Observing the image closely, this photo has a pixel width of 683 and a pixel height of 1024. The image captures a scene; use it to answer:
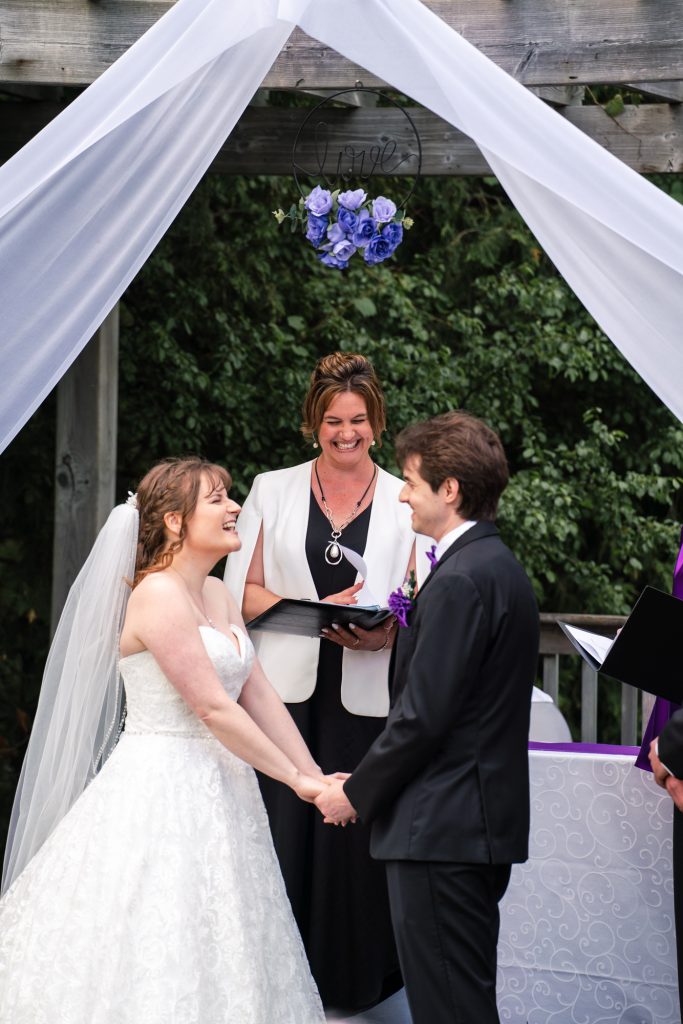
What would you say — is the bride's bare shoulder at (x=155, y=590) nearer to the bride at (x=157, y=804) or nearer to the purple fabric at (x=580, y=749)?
the bride at (x=157, y=804)

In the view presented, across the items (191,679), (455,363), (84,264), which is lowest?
(191,679)

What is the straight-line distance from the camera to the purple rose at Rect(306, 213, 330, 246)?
3.34 metres

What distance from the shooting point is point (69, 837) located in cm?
281

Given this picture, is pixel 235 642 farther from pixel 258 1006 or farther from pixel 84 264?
pixel 84 264

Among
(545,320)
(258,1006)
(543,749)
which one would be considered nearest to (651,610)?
(543,749)

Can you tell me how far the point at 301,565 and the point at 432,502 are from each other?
41.1 inches

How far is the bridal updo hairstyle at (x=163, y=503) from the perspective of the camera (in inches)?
118

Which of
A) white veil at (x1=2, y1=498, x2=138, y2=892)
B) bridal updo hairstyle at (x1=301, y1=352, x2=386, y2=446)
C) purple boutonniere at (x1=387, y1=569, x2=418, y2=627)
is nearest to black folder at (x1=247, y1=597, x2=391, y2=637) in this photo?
purple boutonniere at (x1=387, y1=569, x2=418, y2=627)

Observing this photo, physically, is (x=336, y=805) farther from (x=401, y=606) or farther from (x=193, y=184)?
(x=193, y=184)

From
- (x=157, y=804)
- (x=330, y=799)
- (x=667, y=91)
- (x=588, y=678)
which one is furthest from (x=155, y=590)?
(x=588, y=678)

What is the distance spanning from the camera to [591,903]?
3.42 m

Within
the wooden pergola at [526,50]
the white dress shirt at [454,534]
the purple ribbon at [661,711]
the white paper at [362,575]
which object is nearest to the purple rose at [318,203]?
the wooden pergola at [526,50]

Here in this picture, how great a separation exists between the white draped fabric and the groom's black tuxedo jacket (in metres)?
0.49

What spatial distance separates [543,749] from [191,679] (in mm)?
1125
